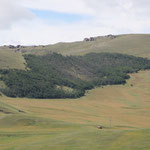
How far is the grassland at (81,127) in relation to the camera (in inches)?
1960

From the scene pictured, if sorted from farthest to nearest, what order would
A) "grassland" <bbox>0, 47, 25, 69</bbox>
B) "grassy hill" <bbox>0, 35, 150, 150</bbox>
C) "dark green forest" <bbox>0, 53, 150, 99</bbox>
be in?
"grassland" <bbox>0, 47, 25, 69</bbox>, "dark green forest" <bbox>0, 53, 150, 99</bbox>, "grassy hill" <bbox>0, 35, 150, 150</bbox>

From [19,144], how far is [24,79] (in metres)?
98.6

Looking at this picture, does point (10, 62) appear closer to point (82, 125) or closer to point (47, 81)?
point (47, 81)

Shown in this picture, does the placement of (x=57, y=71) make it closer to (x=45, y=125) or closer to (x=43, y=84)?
(x=43, y=84)

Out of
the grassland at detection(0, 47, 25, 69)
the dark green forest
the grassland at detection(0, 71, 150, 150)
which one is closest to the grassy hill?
the grassland at detection(0, 71, 150, 150)

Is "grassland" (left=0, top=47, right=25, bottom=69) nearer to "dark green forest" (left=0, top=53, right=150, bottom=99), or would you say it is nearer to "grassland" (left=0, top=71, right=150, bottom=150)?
"dark green forest" (left=0, top=53, right=150, bottom=99)

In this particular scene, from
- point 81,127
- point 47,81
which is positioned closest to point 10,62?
point 47,81

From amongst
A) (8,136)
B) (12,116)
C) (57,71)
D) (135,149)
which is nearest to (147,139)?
(135,149)

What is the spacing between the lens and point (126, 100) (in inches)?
5817

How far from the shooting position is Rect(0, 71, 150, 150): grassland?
49.8 meters

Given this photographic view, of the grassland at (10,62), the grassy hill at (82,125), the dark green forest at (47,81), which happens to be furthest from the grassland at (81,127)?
the grassland at (10,62)

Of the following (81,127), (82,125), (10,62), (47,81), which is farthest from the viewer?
(10,62)

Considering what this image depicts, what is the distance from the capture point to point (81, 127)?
71.4m

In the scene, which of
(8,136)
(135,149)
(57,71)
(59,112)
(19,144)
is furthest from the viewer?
(57,71)
